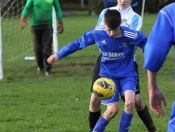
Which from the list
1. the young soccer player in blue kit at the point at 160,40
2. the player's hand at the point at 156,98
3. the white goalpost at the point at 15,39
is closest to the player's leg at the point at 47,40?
the white goalpost at the point at 15,39

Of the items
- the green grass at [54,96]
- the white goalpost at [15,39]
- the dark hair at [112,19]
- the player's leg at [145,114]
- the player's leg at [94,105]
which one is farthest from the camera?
the white goalpost at [15,39]

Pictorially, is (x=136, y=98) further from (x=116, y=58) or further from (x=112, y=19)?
(x=112, y=19)

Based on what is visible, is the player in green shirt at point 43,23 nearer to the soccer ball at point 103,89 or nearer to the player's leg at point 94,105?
the player's leg at point 94,105

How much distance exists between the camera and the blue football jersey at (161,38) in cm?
338

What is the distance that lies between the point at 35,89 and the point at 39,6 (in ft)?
7.85

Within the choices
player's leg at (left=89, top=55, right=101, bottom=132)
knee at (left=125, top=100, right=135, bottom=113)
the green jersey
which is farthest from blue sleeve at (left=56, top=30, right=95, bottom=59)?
the green jersey

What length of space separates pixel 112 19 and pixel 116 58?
0.63 metres

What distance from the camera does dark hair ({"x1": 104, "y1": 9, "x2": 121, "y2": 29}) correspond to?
226 inches

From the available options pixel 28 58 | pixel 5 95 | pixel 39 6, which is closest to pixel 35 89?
pixel 5 95

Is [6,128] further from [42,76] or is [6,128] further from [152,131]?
[42,76]

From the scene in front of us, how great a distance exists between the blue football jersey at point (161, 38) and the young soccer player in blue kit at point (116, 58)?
2.48 meters

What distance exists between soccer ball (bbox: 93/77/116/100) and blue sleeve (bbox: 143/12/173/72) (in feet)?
7.66

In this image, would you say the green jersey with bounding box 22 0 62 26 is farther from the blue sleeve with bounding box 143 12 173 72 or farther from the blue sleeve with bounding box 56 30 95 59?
the blue sleeve with bounding box 143 12 173 72

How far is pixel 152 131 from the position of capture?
663 cm
